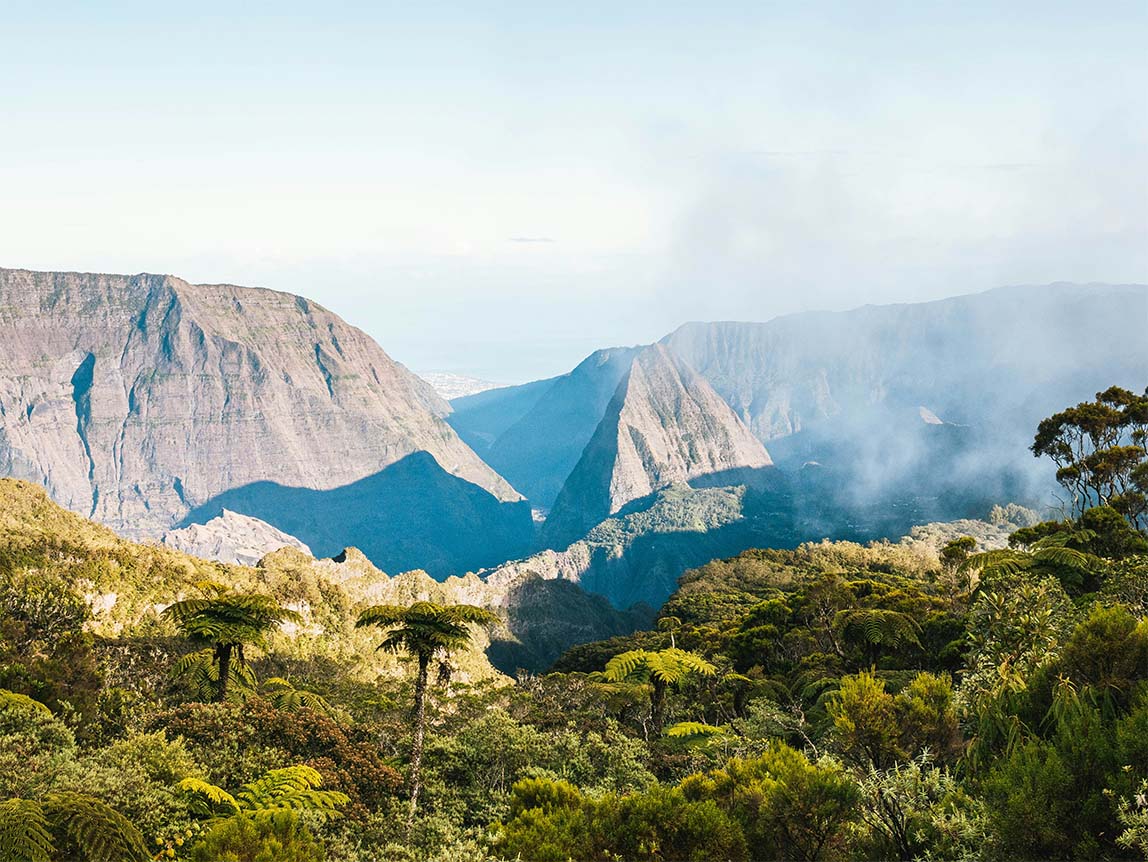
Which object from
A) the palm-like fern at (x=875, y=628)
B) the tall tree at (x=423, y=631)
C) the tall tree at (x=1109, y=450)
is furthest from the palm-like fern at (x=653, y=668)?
the tall tree at (x=1109, y=450)

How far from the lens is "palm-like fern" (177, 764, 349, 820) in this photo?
18.5 m

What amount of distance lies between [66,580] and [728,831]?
70.7 meters

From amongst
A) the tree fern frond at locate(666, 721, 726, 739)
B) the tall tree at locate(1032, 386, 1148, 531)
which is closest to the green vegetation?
the tree fern frond at locate(666, 721, 726, 739)

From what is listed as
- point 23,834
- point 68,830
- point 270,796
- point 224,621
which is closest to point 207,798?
point 270,796

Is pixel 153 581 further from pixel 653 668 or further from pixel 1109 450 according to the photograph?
pixel 1109 450

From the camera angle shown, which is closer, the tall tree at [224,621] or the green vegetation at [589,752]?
the green vegetation at [589,752]

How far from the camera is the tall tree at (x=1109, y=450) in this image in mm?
55972

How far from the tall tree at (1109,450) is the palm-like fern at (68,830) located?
58.7 metres

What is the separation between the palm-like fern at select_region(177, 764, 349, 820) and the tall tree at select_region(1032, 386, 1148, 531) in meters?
54.2

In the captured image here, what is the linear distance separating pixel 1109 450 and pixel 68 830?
6371cm

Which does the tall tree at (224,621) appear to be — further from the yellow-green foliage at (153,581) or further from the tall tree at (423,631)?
the yellow-green foliage at (153,581)

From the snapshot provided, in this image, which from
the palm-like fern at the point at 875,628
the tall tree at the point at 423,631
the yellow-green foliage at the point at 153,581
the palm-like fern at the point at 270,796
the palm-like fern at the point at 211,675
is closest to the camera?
the palm-like fern at the point at 270,796

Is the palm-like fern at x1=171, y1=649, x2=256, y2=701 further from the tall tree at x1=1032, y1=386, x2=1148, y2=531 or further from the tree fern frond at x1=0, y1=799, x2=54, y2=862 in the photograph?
the tall tree at x1=1032, y1=386, x2=1148, y2=531

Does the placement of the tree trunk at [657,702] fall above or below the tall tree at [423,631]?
below
